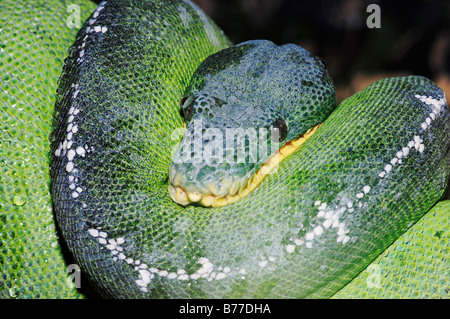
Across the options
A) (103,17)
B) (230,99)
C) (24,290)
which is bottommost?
(24,290)

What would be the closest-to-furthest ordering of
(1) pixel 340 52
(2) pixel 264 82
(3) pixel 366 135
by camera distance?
(3) pixel 366 135 < (2) pixel 264 82 < (1) pixel 340 52

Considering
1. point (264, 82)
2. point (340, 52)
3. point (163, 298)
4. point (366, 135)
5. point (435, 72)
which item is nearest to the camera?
point (163, 298)

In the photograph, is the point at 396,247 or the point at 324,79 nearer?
the point at 396,247

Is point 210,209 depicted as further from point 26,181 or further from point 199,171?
point 26,181

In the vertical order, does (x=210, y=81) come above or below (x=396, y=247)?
above

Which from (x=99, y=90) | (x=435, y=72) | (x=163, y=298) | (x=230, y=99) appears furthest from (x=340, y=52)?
(x=163, y=298)

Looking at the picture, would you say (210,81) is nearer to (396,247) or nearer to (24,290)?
(396,247)

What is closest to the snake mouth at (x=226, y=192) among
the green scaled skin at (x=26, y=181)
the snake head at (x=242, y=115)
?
the snake head at (x=242, y=115)
